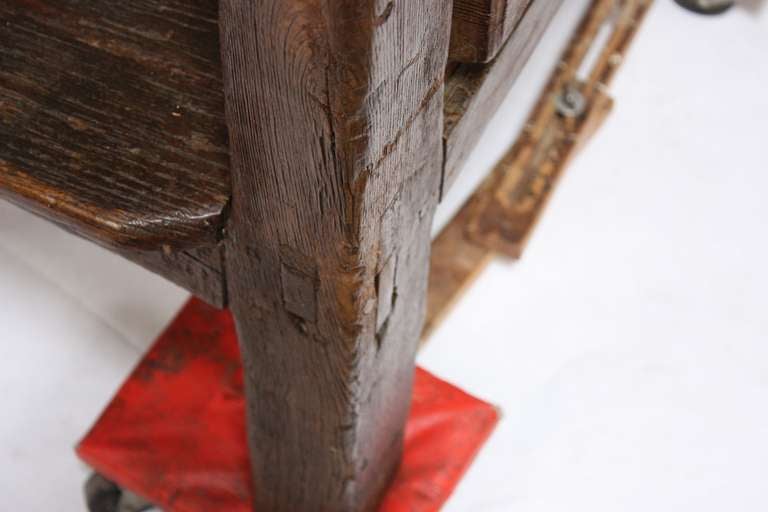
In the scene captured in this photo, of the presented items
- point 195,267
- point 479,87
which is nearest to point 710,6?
point 479,87

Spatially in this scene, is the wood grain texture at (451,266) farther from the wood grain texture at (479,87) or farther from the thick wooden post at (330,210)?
the wood grain texture at (479,87)

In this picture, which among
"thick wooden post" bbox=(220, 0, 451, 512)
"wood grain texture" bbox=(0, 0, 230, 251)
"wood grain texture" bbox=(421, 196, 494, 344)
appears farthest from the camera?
"wood grain texture" bbox=(421, 196, 494, 344)

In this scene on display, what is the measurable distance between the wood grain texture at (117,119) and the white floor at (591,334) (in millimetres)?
686

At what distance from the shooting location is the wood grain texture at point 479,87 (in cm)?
81

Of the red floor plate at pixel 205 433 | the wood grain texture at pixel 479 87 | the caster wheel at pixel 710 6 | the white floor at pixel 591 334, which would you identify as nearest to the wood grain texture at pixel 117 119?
the wood grain texture at pixel 479 87

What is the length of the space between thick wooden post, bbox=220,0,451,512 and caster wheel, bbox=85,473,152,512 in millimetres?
313

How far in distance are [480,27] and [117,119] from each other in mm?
295

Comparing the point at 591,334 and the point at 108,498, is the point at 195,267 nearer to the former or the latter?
the point at 108,498

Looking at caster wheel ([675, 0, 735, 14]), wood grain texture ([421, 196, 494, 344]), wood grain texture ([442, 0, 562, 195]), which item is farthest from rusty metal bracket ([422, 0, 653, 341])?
wood grain texture ([442, 0, 562, 195])

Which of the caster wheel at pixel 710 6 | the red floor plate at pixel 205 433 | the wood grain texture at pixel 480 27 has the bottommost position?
the red floor plate at pixel 205 433

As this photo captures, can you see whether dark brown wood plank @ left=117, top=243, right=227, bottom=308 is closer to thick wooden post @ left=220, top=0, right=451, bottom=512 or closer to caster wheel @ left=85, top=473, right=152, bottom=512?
thick wooden post @ left=220, top=0, right=451, bottom=512

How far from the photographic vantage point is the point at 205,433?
50.3 inches

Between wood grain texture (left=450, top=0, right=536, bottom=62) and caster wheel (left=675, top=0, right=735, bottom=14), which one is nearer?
wood grain texture (left=450, top=0, right=536, bottom=62)

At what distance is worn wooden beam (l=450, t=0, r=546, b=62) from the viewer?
742 millimetres
